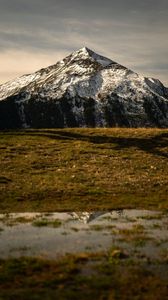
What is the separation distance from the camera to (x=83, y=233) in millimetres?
28031

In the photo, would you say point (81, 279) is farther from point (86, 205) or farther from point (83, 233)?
point (86, 205)

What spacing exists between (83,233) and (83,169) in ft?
82.4

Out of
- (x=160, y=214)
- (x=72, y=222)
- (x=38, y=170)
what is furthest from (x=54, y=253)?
(x=38, y=170)

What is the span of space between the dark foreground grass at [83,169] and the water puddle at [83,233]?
3.65 meters

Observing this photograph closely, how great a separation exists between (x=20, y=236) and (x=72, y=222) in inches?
209

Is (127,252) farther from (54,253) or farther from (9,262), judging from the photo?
(9,262)

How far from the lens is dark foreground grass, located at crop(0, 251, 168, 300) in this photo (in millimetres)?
17688

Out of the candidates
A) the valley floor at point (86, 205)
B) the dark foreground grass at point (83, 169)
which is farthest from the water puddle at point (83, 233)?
the dark foreground grass at point (83, 169)

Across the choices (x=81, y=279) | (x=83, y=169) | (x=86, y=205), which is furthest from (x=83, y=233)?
(x=83, y=169)

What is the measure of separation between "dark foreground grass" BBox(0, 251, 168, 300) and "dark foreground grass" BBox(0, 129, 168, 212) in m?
15.1

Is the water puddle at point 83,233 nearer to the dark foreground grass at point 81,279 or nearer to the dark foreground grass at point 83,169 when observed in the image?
the dark foreground grass at point 81,279

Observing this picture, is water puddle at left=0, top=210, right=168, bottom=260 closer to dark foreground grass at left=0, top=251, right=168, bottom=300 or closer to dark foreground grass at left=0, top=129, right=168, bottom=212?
dark foreground grass at left=0, top=251, right=168, bottom=300

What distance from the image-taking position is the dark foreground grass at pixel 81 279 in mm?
17688

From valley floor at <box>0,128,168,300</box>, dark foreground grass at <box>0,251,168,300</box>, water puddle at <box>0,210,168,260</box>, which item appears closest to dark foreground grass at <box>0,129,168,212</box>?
valley floor at <box>0,128,168,300</box>
